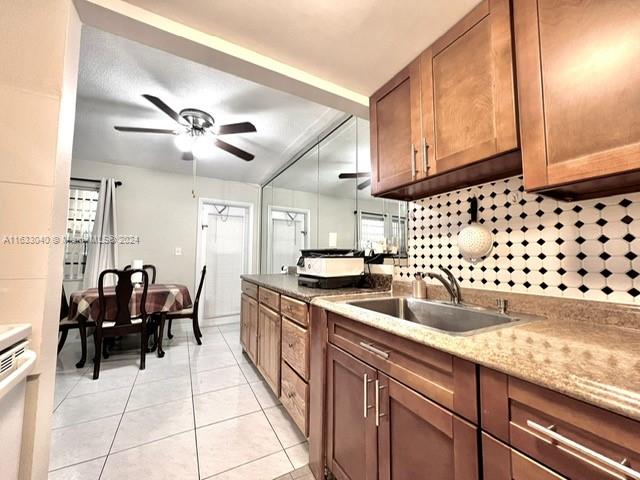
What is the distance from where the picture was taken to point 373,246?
1.98 metres

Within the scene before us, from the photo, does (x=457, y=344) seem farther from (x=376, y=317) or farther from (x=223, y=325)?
(x=223, y=325)

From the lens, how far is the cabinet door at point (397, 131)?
1.27 metres

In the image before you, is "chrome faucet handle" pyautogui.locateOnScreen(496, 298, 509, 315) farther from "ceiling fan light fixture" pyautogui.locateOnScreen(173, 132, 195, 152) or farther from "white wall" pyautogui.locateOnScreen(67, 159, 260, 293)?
"white wall" pyautogui.locateOnScreen(67, 159, 260, 293)

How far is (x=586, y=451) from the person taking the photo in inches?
18.4

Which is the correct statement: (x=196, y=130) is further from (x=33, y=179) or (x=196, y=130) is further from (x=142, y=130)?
(x=33, y=179)

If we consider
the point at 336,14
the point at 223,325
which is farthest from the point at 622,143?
the point at 223,325

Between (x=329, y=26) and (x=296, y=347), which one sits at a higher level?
(x=329, y=26)

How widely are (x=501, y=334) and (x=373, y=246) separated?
4.03ft

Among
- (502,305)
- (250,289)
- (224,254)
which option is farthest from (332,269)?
(224,254)

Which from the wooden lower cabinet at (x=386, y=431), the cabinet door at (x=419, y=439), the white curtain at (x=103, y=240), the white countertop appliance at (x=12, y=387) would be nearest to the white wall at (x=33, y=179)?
the white countertop appliance at (x=12, y=387)

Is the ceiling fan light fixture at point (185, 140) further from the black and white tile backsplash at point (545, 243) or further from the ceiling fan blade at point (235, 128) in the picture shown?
the black and white tile backsplash at point (545, 243)

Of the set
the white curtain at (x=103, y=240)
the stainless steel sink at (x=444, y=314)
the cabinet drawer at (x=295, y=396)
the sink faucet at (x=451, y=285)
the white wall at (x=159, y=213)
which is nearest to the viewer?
the stainless steel sink at (x=444, y=314)

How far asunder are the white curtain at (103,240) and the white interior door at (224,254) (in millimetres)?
1138

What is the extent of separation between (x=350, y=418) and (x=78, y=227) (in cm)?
416
